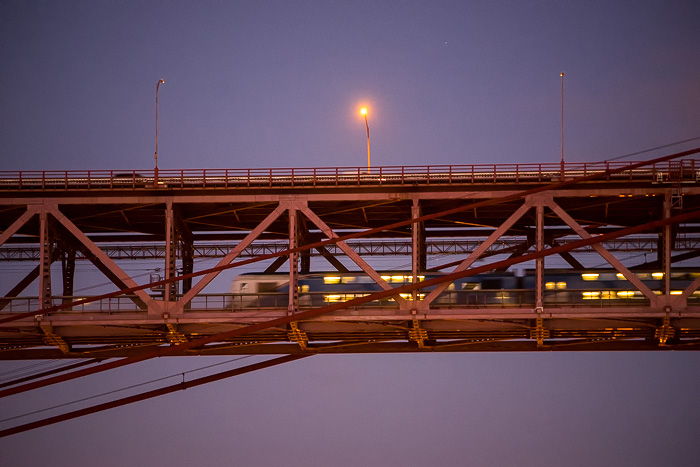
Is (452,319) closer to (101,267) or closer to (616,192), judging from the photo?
(616,192)

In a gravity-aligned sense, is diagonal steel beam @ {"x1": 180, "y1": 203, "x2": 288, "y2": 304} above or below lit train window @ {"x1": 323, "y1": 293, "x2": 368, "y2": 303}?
above

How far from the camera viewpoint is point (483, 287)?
159 feet

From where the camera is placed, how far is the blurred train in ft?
145

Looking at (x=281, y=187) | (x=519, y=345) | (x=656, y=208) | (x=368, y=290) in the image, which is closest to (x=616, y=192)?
(x=656, y=208)

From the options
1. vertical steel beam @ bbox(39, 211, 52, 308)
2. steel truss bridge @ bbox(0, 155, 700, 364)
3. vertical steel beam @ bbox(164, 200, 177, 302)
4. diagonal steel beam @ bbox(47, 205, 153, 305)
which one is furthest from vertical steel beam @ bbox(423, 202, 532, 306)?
vertical steel beam @ bbox(39, 211, 52, 308)

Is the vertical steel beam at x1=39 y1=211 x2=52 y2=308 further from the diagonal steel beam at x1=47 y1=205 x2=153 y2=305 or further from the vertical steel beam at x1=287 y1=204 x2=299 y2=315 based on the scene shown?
the vertical steel beam at x1=287 y1=204 x2=299 y2=315

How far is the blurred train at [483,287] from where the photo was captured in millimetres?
44062

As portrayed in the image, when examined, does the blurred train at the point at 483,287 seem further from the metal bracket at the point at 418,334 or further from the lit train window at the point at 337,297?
the metal bracket at the point at 418,334

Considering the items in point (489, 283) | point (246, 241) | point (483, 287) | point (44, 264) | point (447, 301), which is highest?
point (246, 241)

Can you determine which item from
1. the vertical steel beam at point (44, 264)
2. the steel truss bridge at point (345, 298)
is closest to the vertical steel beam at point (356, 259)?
the steel truss bridge at point (345, 298)

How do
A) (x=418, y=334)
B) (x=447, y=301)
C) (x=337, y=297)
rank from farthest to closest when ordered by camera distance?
1. (x=337, y=297)
2. (x=447, y=301)
3. (x=418, y=334)

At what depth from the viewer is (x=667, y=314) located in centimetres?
4278

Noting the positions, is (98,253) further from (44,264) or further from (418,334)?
(418,334)

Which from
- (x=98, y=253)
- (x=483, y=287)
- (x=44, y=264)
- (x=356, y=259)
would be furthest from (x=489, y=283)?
(x=44, y=264)
